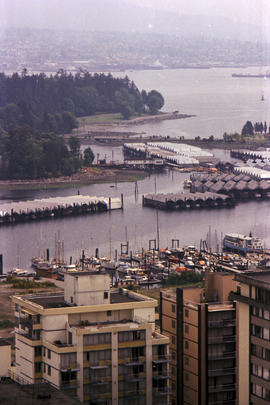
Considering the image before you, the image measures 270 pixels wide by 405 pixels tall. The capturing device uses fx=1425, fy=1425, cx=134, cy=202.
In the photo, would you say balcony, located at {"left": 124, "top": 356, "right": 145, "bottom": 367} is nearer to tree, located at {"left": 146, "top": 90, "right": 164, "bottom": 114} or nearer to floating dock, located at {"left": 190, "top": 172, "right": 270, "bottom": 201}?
floating dock, located at {"left": 190, "top": 172, "right": 270, "bottom": 201}

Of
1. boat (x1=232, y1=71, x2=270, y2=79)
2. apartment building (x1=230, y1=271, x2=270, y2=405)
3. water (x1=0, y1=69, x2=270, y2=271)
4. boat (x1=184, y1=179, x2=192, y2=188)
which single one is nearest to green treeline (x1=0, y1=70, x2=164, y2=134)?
water (x1=0, y1=69, x2=270, y2=271)

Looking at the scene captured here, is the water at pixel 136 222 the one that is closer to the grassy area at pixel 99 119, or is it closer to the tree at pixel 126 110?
the grassy area at pixel 99 119

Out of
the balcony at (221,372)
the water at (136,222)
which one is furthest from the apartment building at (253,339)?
the water at (136,222)

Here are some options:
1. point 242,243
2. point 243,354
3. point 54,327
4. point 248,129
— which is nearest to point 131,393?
point 54,327

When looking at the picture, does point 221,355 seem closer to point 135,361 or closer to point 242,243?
point 135,361

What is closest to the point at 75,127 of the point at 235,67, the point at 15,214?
the point at 235,67

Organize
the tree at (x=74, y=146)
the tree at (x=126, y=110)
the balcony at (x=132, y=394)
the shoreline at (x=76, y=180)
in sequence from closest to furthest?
the balcony at (x=132, y=394)
the shoreline at (x=76, y=180)
the tree at (x=74, y=146)
the tree at (x=126, y=110)
